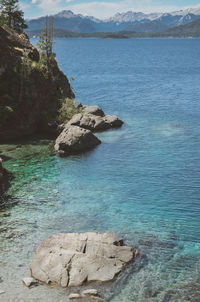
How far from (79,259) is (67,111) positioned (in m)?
38.1

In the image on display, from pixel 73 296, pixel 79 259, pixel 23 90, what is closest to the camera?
pixel 73 296

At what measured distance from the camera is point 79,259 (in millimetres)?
24156

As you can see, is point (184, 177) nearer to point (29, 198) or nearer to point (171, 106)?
point (29, 198)

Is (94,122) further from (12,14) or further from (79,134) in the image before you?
(12,14)

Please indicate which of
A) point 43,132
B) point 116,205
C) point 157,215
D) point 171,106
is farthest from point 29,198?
point 171,106

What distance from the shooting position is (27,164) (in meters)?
45.0

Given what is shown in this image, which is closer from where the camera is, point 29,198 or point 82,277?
point 82,277

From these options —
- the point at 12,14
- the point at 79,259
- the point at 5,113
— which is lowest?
the point at 79,259

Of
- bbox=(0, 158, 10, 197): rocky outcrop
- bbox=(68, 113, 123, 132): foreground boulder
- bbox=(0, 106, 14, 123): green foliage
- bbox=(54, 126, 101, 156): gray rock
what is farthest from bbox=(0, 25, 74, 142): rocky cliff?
bbox=(0, 158, 10, 197): rocky outcrop

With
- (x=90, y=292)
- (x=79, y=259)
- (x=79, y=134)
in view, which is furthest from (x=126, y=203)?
(x=79, y=134)

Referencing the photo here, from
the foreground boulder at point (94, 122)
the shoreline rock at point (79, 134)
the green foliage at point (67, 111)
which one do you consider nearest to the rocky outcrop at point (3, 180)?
the shoreline rock at point (79, 134)

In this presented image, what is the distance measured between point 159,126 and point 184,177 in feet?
74.6

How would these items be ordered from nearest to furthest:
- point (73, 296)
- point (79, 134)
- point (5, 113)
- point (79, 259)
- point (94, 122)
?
point (73, 296), point (79, 259), point (79, 134), point (5, 113), point (94, 122)

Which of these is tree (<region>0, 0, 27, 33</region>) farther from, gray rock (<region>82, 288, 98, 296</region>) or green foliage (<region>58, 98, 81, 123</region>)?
gray rock (<region>82, 288, 98, 296</region>)
